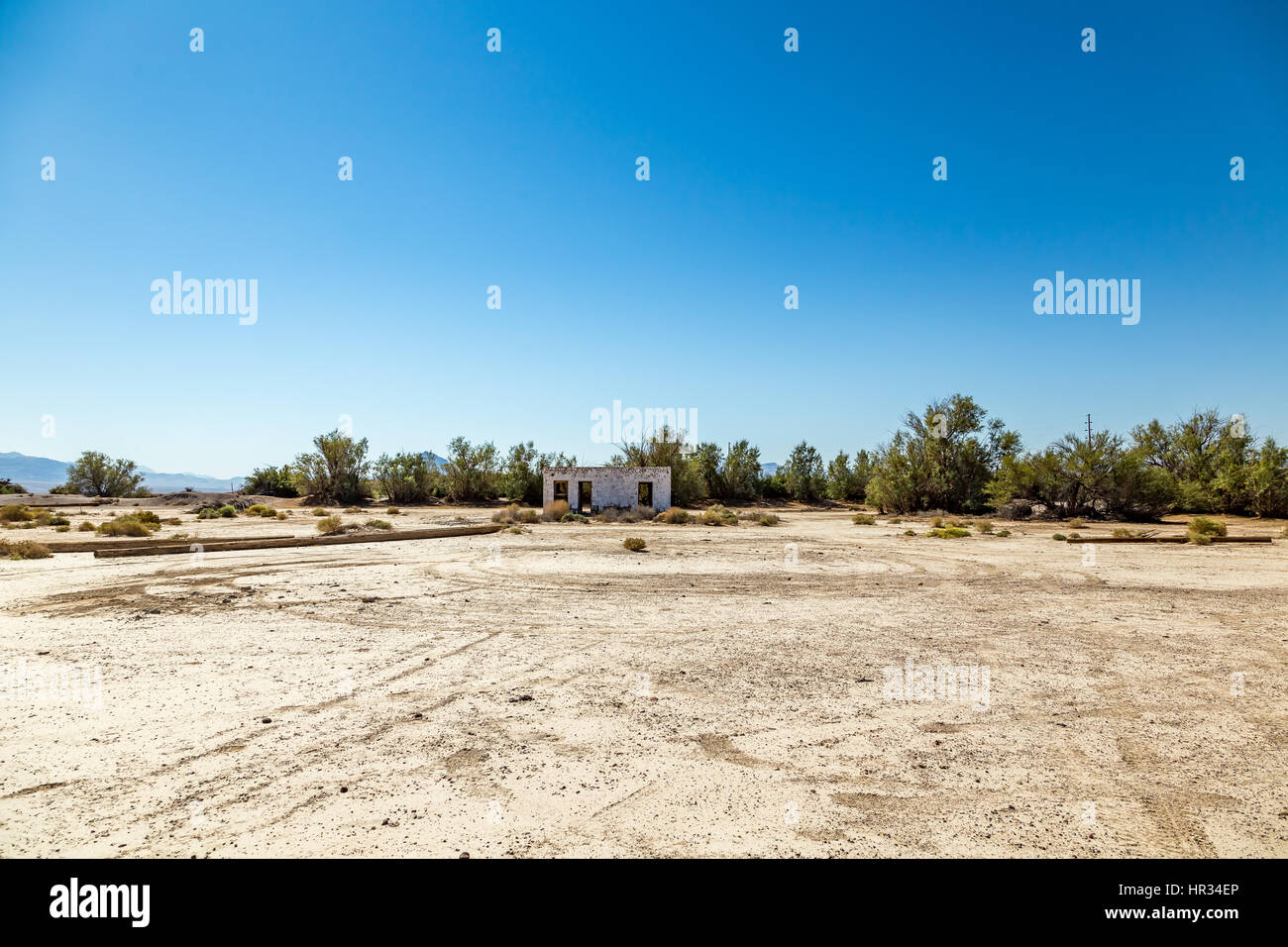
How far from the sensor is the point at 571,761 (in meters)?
4.32

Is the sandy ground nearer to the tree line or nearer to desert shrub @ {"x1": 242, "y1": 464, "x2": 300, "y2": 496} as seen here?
the tree line

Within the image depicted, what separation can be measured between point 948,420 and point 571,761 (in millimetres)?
34489

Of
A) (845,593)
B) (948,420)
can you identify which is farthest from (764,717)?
(948,420)

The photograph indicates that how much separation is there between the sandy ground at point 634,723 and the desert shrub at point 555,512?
18.1 m

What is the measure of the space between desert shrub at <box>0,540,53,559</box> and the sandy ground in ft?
15.3

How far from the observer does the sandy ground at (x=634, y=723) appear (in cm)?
343

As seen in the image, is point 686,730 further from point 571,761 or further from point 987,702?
point 987,702

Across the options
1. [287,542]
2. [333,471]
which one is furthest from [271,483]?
[287,542]

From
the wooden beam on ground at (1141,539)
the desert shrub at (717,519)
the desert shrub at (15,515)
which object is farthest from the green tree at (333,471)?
A: the wooden beam on ground at (1141,539)

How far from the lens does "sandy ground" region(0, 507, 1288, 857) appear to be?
3.43 m

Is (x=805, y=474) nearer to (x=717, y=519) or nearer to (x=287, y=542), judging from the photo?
(x=717, y=519)

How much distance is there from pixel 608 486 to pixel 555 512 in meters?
3.91

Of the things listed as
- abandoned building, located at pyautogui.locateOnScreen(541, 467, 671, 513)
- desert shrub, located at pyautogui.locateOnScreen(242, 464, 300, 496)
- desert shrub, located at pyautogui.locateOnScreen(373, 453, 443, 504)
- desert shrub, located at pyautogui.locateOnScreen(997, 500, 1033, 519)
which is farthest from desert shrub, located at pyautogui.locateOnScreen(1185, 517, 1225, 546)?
desert shrub, located at pyautogui.locateOnScreen(242, 464, 300, 496)

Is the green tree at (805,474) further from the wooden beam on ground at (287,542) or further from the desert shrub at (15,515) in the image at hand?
the desert shrub at (15,515)
